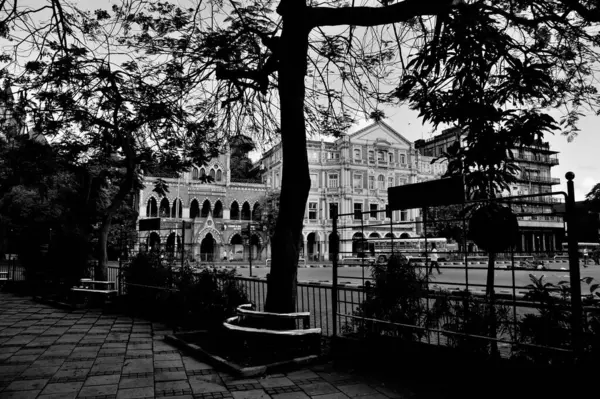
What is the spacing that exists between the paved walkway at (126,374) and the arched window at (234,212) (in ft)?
115

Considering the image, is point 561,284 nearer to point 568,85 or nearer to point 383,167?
point 568,85

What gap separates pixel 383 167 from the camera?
48.6m

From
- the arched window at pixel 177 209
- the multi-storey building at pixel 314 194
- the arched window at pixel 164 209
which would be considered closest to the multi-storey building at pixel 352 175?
the multi-storey building at pixel 314 194

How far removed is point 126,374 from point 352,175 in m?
43.5

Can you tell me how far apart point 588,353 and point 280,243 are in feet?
11.5

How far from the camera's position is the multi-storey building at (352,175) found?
46.2 meters

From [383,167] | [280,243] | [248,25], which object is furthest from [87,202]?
[383,167]

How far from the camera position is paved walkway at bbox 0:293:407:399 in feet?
13.6

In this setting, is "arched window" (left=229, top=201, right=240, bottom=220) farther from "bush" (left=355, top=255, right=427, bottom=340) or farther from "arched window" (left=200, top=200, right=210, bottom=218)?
"bush" (left=355, top=255, right=427, bottom=340)

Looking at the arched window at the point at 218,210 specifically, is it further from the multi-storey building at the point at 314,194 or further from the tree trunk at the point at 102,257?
the tree trunk at the point at 102,257

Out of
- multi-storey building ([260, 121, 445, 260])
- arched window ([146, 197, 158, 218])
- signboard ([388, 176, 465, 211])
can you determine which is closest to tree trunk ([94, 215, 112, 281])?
signboard ([388, 176, 465, 211])

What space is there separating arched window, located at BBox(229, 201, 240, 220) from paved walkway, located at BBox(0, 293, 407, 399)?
35.0 meters

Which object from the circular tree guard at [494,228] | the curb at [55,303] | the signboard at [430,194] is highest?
the signboard at [430,194]

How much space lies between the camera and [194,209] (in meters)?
40.6
